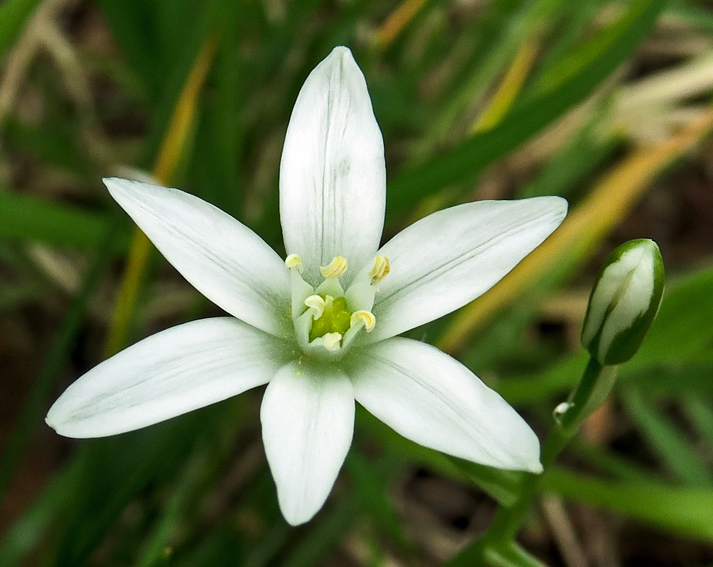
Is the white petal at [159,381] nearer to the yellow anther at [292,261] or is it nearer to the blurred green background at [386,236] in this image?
the yellow anther at [292,261]

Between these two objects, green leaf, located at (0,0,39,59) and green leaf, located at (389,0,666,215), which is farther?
green leaf, located at (389,0,666,215)

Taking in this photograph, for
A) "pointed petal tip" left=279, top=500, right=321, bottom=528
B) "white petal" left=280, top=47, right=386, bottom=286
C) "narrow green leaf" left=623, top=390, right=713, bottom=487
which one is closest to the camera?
"pointed petal tip" left=279, top=500, right=321, bottom=528

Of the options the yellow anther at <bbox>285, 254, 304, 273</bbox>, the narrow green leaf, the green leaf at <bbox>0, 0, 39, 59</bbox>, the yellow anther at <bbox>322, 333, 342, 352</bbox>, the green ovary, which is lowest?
the narrow green leaf

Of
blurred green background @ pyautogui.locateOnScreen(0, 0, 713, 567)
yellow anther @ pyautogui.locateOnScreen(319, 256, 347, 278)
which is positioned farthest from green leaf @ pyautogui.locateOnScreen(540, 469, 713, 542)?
yellow anther @ pyautogui.locateOnScreen(319, 256, 347, 278)

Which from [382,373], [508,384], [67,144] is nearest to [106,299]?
[67,144]

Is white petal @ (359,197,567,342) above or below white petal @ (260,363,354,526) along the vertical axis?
above

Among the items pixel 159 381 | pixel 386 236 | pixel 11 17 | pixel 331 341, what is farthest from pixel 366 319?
pixel 386 236

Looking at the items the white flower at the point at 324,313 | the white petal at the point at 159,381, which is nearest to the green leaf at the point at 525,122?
the white flower at the point at 324,313

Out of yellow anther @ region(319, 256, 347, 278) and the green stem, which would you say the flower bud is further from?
yellow anther @ region(319, 256, 347, 278)

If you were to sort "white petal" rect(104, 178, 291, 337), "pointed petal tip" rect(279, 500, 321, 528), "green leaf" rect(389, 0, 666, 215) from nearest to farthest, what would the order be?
"pointed petal tip" rect(279, 500, 321, 528) < "white petal" rect(104, 178, 291, 337) < "green leaf" rect(389, 0, 666, 215)
